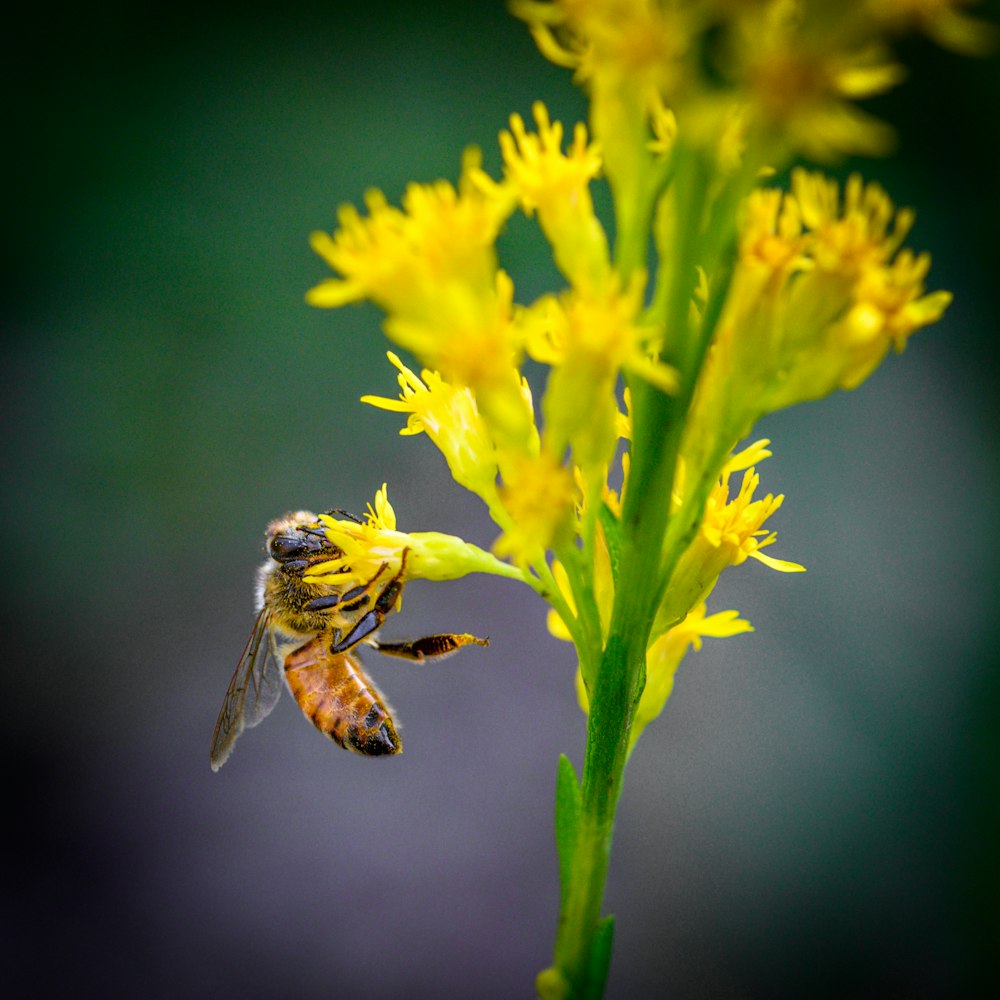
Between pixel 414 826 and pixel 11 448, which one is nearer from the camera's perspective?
pixel 414 826

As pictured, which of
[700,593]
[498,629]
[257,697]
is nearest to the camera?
[700,593]

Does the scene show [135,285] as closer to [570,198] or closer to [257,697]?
[257,697]

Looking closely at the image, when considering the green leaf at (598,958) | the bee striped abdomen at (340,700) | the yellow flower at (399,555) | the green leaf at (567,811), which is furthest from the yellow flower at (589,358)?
the bee striped abdomen at (340,700)

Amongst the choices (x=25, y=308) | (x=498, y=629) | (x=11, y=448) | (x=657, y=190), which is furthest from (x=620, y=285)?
(x=25, y=308)

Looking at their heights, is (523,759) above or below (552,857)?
above

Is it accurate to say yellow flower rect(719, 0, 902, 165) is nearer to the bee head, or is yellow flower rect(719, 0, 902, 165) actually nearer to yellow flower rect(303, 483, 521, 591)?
yellow flower rect(303, 483, 521, 591)

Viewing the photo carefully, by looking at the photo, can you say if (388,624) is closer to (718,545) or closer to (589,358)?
(718,545)

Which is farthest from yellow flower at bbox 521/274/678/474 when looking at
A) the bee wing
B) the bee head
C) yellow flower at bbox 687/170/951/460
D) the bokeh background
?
the bokeh background
